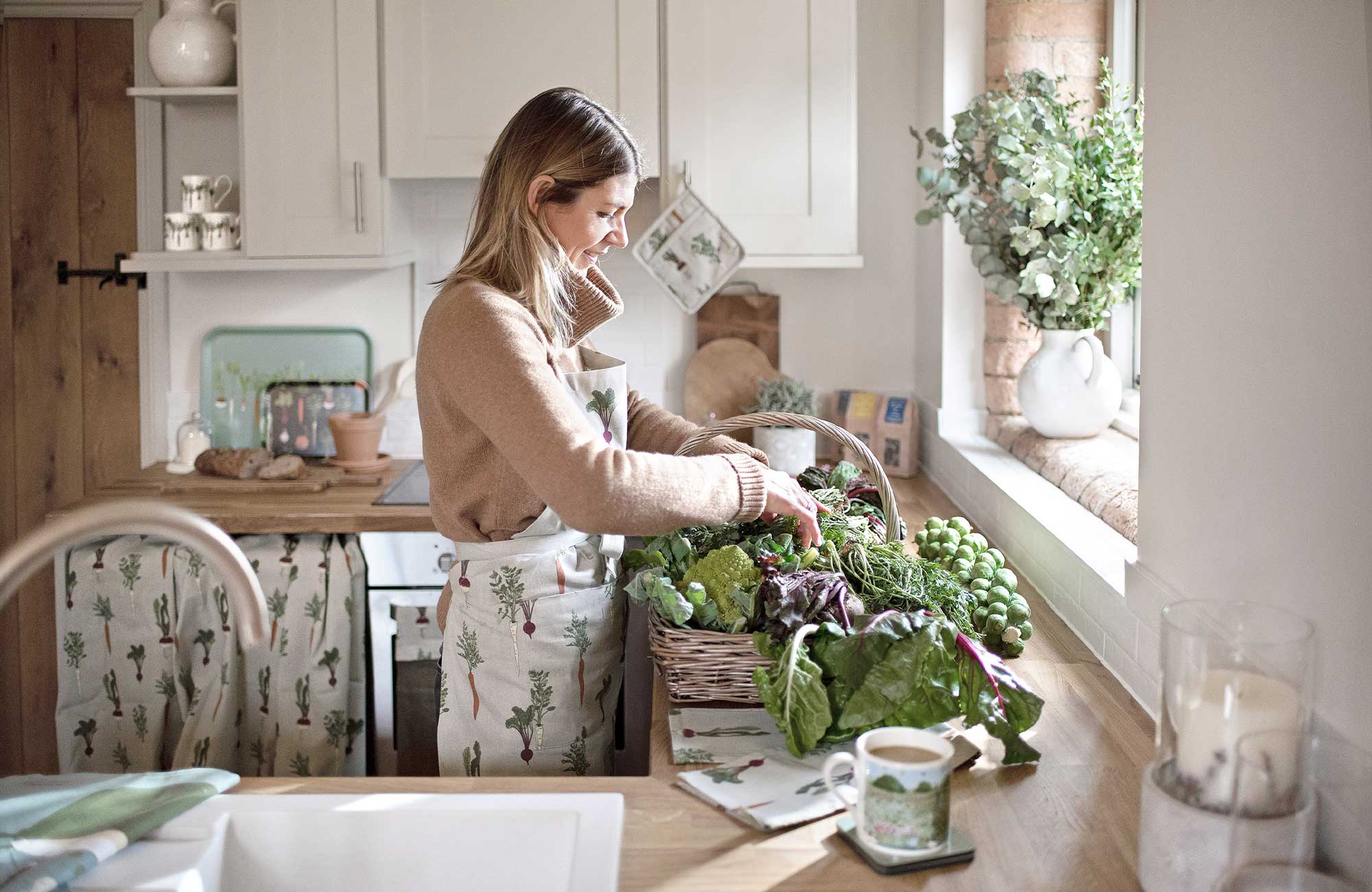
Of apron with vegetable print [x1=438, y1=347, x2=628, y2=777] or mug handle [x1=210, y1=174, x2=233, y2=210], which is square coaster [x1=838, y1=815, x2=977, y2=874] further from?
mug handle [x1=210, y1=174, x2=233, y2=210]

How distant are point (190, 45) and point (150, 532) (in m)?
2.44

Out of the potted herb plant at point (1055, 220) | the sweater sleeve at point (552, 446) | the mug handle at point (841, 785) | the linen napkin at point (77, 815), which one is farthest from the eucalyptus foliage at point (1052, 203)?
the linen napkin at point (77, 815)

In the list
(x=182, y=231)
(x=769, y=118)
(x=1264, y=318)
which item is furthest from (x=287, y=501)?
(x=1264, y=318)

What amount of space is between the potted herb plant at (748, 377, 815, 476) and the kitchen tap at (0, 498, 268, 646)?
215 cm

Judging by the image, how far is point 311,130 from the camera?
9.97 ft

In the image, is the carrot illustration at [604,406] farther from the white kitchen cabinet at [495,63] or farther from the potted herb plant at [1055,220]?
the white kitchen cabinet at [495,63]

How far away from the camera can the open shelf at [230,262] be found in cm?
307

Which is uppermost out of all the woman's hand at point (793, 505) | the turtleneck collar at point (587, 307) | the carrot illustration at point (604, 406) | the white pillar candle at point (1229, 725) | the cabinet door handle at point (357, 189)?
the cabinet door handle at point (357, 189)

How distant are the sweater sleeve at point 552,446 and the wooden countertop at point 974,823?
0.29 metres

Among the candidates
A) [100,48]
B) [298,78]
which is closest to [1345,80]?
[298,78]

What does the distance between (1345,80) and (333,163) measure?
243 centimetres

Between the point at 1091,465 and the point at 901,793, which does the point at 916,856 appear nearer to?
the point at 901,793

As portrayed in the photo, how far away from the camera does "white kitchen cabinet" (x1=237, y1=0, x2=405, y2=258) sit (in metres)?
3.00

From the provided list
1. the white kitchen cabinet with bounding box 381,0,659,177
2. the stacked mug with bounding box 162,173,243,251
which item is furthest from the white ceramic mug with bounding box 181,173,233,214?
the white kitchen cabinet with bounding box 381,0,659,177
